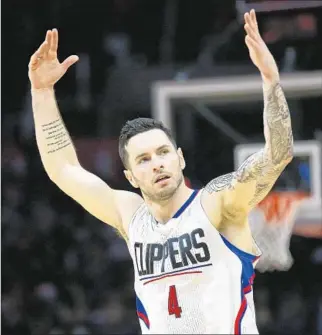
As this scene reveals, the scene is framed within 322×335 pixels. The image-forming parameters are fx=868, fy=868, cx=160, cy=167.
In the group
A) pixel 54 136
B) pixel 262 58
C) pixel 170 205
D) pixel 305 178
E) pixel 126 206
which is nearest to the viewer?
pixel 262 58

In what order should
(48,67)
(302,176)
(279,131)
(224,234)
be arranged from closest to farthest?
1. (279,131)
2. (224,234)
3. (48,67)
4. (302,176)

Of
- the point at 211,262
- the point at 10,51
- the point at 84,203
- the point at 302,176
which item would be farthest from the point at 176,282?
the point at 10,51

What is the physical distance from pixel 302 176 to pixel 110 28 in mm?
2451

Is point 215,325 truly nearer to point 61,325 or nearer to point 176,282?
point 176,282

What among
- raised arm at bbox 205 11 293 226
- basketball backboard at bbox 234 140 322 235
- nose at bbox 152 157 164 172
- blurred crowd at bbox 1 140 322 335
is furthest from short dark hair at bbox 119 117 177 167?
blurred crowd at bbox 1 140 322 335

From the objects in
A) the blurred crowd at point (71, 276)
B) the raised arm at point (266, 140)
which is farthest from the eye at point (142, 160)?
the blurred crowd at point (71, 276)

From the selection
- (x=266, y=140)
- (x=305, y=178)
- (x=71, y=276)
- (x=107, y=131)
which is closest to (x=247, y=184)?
(x=266, y=140)

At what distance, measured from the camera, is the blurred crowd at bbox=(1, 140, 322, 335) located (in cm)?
729

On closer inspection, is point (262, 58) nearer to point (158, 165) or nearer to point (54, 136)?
point (158, 165)

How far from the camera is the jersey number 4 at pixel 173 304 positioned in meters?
3.33

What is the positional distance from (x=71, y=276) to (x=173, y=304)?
4.47 meters

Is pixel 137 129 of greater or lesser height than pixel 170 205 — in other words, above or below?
above

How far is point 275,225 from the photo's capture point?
608 cm

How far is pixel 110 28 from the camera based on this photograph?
26.2 ft
